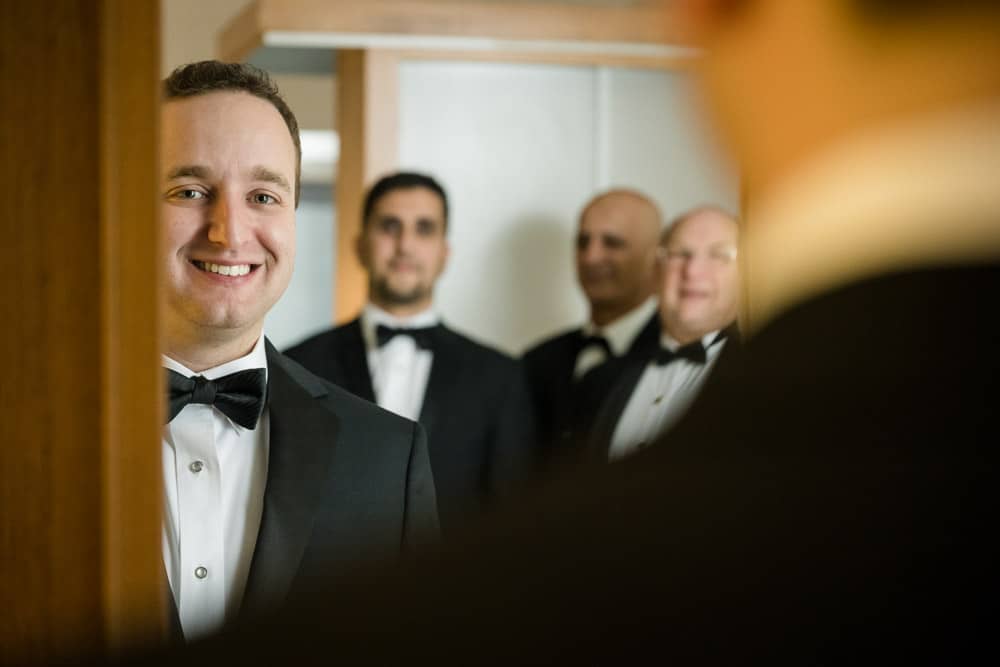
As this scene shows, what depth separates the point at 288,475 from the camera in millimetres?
458

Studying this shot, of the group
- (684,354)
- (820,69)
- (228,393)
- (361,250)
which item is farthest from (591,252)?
(820,69)

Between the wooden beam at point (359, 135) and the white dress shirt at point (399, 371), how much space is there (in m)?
0.26

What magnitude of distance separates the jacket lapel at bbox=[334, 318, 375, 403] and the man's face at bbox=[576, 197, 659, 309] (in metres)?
0.52

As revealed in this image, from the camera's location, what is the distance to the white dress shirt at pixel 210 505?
42cm

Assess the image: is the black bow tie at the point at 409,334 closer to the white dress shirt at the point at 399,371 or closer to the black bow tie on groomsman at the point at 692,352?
the white dress shirt at the point at 399,371

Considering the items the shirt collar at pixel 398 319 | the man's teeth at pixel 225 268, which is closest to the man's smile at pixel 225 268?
the man's teeth at pixel 225 268

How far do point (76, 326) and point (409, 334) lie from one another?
0.49 meters

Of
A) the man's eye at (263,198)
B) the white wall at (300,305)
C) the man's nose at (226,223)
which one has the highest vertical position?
the man's eye at (263,198)

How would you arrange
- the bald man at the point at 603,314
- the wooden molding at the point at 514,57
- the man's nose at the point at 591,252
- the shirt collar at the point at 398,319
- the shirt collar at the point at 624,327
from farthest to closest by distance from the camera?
the wooden molding at the point at 514,57 < the man's nose at the point at 591,252 < the shirt collar at the point at 624,327 < the shirt collar at the point at 398,319 < the bald man at the point at 603,314

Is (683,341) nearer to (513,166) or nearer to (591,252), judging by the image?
(591,252)

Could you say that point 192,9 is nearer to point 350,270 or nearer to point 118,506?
point 118,506

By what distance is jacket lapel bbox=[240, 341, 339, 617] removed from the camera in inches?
17.2

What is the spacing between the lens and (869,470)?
24cm

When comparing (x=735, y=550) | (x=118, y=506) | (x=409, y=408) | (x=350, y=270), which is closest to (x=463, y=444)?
(x=409, y=408)
